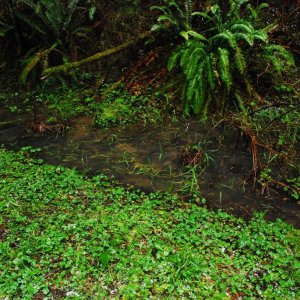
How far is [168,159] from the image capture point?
17.5 feet

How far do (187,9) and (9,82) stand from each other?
167 inches

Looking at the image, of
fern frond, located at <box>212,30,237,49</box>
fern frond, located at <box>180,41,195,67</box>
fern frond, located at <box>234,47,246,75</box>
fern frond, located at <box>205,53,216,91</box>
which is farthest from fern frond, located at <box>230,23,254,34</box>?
fern frond, located at <box>180,41,195,67</box>

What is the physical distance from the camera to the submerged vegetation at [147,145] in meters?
3.42

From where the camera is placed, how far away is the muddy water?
15.0 ft

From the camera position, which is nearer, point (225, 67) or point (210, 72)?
point (225, 67)

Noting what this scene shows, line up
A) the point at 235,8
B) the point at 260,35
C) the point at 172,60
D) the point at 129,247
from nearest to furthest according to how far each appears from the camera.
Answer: the point at 129,247 → the point at 260,35 → the point at 172,60 → the point at 235,8

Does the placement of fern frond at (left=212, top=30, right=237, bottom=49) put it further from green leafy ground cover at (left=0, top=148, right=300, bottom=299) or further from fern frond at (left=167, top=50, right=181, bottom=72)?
green leafy ground cover at (left=0, top=148, right=300, bottom=299)

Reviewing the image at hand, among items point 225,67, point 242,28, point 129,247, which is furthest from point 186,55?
point 129,247

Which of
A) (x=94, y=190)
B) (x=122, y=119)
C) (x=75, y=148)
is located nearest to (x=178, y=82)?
(x=122, y=119)

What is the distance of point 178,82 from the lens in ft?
22.3

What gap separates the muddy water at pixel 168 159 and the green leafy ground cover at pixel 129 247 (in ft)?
0.95

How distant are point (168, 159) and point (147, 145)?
54 centimetres

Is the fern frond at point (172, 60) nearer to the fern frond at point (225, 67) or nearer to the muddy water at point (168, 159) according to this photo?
the fern frond at point (225, 67)

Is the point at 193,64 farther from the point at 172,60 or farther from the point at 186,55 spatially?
the point at 172,60
